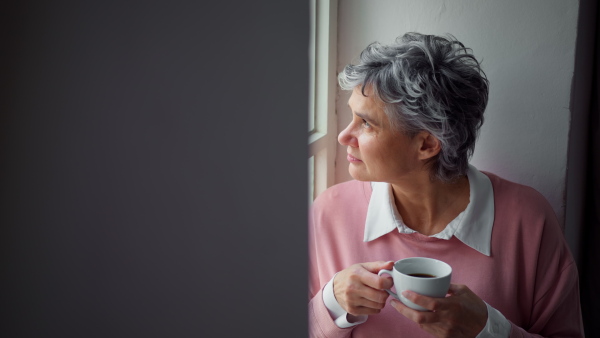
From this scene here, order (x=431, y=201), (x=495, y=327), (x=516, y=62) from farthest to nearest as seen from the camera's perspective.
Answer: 1. (x=516, y=62)
2. (x=431, y=201)
3. (x=495, y=327)

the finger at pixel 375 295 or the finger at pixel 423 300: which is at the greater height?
the finger at pixel 423 300

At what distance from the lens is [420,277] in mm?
1082

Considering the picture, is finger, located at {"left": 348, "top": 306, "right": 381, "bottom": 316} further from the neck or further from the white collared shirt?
the neck

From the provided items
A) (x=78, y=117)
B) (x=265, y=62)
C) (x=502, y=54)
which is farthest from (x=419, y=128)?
(x=78, y=117)

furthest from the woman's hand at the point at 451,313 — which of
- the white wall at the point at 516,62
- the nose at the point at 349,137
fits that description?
the white wall at the point at 516,62

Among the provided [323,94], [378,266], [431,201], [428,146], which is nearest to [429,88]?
[428,146]

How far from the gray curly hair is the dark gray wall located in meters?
0.98

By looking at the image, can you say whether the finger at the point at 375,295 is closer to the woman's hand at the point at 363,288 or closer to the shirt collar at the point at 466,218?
the woman's hand at the point at 363,288

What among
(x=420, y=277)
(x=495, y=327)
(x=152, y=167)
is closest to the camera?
(x=152, y=167)

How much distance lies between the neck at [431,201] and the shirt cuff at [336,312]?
310 millimetres

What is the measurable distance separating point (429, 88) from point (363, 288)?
1.67 feet

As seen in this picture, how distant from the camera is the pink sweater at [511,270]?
4.50 ft

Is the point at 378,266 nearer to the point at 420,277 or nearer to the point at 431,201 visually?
the point at 420,277

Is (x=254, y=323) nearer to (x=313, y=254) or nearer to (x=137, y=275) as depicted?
(x=137, y=275)
